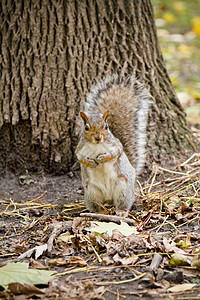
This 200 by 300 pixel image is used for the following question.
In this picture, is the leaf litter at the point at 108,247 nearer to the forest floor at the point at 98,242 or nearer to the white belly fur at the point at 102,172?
the forest floor at the point at 98,242

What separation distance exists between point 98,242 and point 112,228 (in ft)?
0.53

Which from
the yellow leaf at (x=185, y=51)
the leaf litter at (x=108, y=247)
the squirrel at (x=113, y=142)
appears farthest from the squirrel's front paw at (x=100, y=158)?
the yellow leaf at (x=185, y=51)

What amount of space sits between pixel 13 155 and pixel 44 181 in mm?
325

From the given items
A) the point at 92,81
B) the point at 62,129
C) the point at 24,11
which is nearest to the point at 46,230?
the point at 62,129

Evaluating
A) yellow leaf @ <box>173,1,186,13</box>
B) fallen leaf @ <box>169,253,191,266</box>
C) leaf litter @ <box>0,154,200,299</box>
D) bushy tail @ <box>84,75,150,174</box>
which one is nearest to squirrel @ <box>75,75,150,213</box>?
bushy tail @ <box>84,75,150,174</box>

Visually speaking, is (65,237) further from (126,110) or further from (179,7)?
(179,7)

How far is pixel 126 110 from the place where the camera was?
296 centimetres

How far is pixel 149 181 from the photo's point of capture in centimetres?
323

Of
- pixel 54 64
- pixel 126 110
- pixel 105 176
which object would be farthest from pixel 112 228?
pixel 54 64

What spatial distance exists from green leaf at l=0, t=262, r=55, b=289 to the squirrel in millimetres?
969

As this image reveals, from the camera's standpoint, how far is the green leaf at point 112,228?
2.19 metres

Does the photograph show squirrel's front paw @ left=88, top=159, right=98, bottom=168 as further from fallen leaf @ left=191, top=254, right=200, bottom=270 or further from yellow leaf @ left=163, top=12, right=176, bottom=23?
yellow leaf @ left=163, top=12, right=176, bottom=23

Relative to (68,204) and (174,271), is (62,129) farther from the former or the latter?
(174,271)

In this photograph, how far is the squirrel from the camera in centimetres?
261
